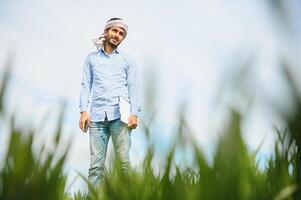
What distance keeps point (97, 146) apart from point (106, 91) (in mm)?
520

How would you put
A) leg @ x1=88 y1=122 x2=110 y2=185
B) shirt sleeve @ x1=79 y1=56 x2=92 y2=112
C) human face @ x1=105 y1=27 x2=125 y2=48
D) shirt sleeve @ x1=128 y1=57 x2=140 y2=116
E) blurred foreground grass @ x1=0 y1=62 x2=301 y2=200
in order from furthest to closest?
1. human face @ x1=105 y1=27 x2=125 y2=48
2. shirt sleeve @ x1=79 y1=56 x2=92 y2=112
3. shirt sleeve @ x1=128 y1=57 x2=140 y2=116
4. leg @ x1=88 y1=122 x2=110 y2=185
5. blurred foreground grass @ x1=0 y1=62 x2=301 y2=200

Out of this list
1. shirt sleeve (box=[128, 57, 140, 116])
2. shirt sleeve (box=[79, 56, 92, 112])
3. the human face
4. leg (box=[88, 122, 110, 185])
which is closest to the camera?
leg (box=[88, 122, 110, 185])

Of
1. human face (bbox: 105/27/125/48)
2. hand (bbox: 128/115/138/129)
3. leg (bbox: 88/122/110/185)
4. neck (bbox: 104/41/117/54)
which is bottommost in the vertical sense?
leg (bbox: 88/122/110/185)

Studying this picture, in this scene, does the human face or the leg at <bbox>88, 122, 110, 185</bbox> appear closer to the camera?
the leg at <bbox>88, 122, 110, 185</bbox>

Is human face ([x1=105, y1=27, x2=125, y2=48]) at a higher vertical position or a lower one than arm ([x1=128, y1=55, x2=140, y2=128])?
higher

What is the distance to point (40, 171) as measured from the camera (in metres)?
0.81

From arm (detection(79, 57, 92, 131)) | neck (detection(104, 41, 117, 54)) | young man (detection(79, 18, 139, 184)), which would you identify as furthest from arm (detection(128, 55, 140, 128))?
arm (detection(79, 57, 92, 131))

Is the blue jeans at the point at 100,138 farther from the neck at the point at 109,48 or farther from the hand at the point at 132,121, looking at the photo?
the neck at the point at 109,48

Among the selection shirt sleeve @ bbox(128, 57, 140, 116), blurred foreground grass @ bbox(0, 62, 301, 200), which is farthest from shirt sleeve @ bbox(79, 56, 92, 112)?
blurred foreground grass @ bbox(0, 62, 301, 200)

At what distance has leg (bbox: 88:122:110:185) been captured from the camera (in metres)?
3.79

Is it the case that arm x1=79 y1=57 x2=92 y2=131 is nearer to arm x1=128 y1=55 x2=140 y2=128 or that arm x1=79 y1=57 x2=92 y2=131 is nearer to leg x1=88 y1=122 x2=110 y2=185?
leg x1=88 y1=122 x2=110 y2=185

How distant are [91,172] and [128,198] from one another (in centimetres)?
291

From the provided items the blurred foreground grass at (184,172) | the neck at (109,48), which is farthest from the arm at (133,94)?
the blurred foreground grass at (184,172)

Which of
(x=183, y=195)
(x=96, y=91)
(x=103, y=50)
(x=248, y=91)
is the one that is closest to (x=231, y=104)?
(x=248, y=91)
